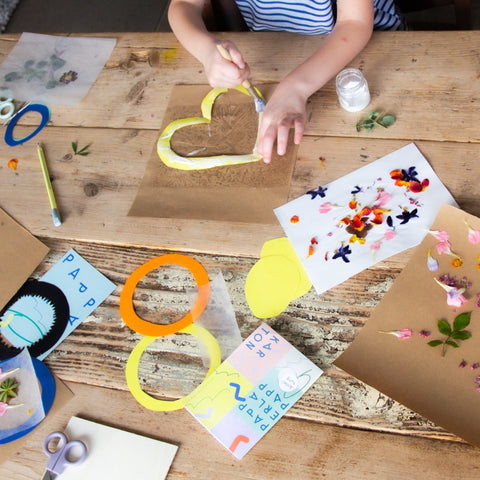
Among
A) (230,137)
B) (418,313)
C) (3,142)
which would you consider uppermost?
(3,142)

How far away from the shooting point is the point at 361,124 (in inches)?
30.2

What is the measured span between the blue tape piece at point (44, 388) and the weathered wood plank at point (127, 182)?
0.22 m

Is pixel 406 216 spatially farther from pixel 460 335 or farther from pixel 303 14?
pixel 303 14

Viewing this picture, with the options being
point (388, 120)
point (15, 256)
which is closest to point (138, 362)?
point (15, 256)

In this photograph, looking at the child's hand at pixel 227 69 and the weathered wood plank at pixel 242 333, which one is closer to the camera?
the weathered wood plank at pixel 242 333

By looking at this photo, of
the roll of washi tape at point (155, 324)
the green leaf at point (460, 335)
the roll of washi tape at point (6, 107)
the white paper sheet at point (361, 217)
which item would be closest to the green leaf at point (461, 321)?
the green leaf at point (460, 335)

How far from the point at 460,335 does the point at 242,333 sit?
11.1 inches

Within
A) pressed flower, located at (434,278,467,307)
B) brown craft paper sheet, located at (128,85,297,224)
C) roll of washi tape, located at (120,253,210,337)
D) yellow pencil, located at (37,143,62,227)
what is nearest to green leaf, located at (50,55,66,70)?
yellow pencil, located at (37,143,62,227)

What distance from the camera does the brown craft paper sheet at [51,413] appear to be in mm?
635

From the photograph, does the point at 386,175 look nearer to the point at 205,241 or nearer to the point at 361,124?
the point at 361,124

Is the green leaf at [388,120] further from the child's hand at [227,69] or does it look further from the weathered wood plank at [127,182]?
the child's hand at [227,69]

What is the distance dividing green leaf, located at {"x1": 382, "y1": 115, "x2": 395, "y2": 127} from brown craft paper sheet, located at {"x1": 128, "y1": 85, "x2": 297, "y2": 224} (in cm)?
15

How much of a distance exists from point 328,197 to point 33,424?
54 cm

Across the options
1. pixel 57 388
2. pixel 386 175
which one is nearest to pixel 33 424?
pixel 57 388
